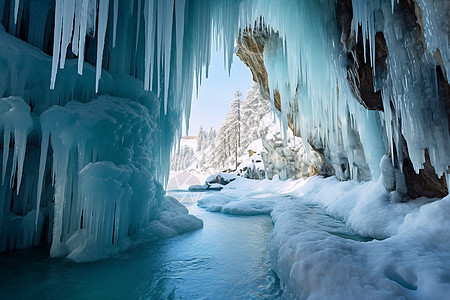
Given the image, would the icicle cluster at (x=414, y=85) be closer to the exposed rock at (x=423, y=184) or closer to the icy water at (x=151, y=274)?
the exposed rock at (x=423, y=184)

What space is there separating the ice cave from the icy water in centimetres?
3

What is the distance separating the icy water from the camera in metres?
2.86

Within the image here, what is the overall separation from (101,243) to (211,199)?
8336 mm

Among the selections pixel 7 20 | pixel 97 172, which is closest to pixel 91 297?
pixel 97 172

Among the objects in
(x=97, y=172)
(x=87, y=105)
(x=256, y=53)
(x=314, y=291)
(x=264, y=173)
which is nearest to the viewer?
(x=314, y=291)

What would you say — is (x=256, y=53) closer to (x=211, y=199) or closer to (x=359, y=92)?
(x=359, y=92)

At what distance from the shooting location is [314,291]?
7.41 feet

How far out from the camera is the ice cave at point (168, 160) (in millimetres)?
2717

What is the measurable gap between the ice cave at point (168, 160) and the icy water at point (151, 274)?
0.10 ft

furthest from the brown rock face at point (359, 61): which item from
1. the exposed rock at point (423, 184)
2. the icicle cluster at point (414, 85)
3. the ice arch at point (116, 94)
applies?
the exposed rock at point (423, 184)

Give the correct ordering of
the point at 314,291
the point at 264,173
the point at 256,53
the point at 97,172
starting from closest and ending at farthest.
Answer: the point at 314,291, the point at 97,172, the point at 256,53, the point at 264,173

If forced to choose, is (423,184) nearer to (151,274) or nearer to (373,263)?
(373,263)

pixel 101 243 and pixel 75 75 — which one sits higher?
pixel 75 75

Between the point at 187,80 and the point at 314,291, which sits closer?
the point at 314,291
